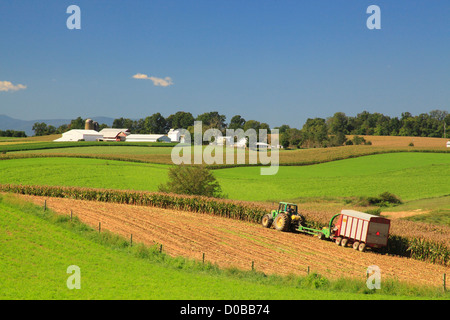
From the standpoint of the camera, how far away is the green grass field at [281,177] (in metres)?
60.3

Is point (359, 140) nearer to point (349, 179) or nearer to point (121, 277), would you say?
point (349, 179)

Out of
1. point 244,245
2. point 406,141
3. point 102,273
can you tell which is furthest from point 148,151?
point 102,273

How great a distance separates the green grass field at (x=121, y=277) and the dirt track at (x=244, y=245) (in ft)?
8.67

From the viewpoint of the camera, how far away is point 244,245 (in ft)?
103

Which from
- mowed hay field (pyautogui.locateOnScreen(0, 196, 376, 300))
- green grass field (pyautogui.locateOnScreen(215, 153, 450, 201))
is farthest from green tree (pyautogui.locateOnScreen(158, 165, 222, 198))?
mowed hay field (pyautogui.locateOnScreen(0, 196, 376, 300))

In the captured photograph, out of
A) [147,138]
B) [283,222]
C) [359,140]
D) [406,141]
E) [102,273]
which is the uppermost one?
[147,138]

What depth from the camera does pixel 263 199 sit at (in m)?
57.4

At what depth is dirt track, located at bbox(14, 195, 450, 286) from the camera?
26.0 m

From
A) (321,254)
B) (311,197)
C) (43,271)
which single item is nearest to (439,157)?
(311,197)

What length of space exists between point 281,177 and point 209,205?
28.8 meters

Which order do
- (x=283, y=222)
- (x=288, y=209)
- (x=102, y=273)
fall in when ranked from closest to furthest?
(x=102, y=273) < (x=283, y=222) < (x=288, y=209)

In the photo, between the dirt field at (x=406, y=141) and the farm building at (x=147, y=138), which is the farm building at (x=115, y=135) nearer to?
the farm building at (x=147, y=138)

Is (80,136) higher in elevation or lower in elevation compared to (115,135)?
lower
